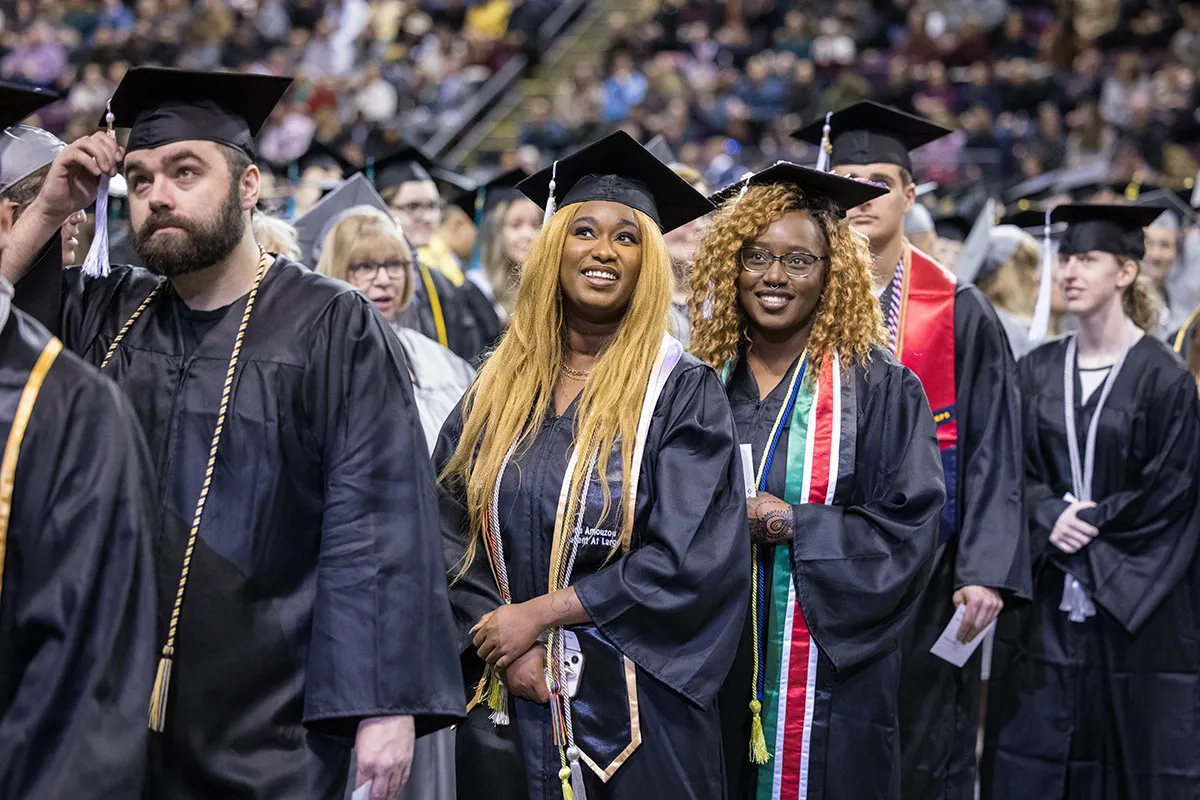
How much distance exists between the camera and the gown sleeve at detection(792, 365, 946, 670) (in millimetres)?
3279

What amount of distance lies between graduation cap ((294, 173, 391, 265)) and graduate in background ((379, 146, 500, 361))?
1.11ft

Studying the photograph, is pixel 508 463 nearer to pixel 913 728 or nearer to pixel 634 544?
pixel 634 544

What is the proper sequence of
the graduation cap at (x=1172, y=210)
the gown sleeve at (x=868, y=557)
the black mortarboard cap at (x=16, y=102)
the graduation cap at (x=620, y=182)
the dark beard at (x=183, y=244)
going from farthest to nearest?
the graduation cap at (x=1172, y=210)
the gown sleeve at (x=868, y=557)
the graduation cap at (x=620, y=182)
the dark beard at (x=183, y=244)
the black mortarboard cap at (x=16, y=102)

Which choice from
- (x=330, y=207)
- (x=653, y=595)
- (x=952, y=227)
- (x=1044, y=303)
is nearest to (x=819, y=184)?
(x=653, y=595)

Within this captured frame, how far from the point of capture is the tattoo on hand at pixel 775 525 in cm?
330

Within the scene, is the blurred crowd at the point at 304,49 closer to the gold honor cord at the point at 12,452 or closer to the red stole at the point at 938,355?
the red stole at the point at 938,355

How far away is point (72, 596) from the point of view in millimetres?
1941

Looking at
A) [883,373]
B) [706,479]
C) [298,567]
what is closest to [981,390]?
[883,373]

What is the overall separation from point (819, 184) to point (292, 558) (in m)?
1.69

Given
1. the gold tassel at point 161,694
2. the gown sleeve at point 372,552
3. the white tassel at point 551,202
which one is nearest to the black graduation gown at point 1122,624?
the white tassel at point 551,202

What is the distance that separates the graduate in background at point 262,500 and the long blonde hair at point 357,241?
1.82 metres

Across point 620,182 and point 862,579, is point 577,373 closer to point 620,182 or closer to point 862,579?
point 620,182

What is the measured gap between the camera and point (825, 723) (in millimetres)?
3326

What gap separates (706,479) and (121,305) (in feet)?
3.99
